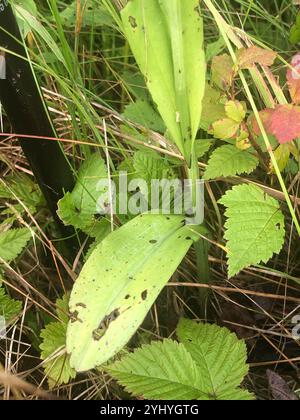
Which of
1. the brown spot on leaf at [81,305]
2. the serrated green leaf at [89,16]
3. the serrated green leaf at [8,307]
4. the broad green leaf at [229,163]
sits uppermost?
the serrated green leaf at [89,16]

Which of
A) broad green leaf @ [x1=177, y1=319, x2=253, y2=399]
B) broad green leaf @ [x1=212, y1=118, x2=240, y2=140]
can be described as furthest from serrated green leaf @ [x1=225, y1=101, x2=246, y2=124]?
broad green leaf @ [x1=177, y1=319, x2=253, y2=399]

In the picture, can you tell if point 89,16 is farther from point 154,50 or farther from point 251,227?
point 251,227

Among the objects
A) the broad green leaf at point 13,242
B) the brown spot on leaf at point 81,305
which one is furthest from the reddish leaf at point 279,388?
the broad green leaf at point 13,242

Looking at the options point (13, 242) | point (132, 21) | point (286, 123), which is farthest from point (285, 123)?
point (13, 242)

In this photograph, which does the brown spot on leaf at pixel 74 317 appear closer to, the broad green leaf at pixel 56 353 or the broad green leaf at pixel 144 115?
the broad green leaf at pixel 56 353
